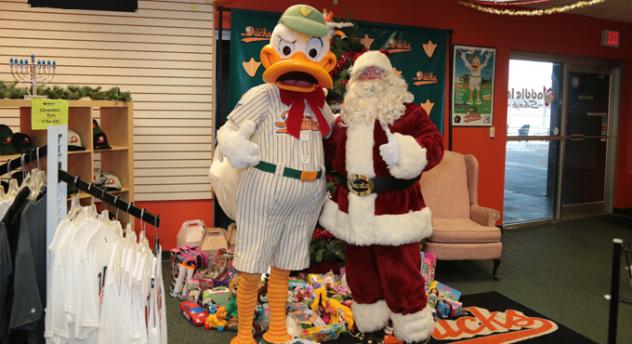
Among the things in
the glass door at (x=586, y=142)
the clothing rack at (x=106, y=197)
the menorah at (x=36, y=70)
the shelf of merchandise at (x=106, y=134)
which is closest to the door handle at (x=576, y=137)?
the glass door at (x=586, y=142)

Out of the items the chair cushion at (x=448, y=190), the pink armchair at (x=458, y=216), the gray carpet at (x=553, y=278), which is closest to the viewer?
the gray carpet at (x=553, y=278)

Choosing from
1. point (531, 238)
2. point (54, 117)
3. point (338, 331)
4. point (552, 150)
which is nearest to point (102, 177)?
point (54, 117)

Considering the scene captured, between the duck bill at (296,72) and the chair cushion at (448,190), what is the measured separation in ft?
7.85

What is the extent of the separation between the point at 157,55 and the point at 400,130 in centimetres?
Result: 256

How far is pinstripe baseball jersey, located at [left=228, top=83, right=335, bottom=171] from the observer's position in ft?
8.07

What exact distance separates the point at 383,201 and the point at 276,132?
62cm

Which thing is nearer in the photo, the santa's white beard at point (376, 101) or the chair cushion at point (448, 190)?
the santa's white beard at point (376, 101)

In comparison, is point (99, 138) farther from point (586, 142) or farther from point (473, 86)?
point (586, 142)

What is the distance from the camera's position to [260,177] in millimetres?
2463

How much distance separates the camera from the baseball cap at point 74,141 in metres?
3.41

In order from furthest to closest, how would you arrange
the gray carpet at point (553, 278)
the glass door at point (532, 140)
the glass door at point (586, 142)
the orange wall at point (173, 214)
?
the glass door at point (586, 142), the glass door at point (532, 140), the orange wall at point (173, 214), the gray carpet at point (553, 278)

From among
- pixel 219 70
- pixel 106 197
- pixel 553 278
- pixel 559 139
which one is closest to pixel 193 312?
pixel 106 197

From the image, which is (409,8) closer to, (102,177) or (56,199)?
(102,177)

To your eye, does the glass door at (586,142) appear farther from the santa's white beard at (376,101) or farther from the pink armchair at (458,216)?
the santa's white beard at (376,101)
